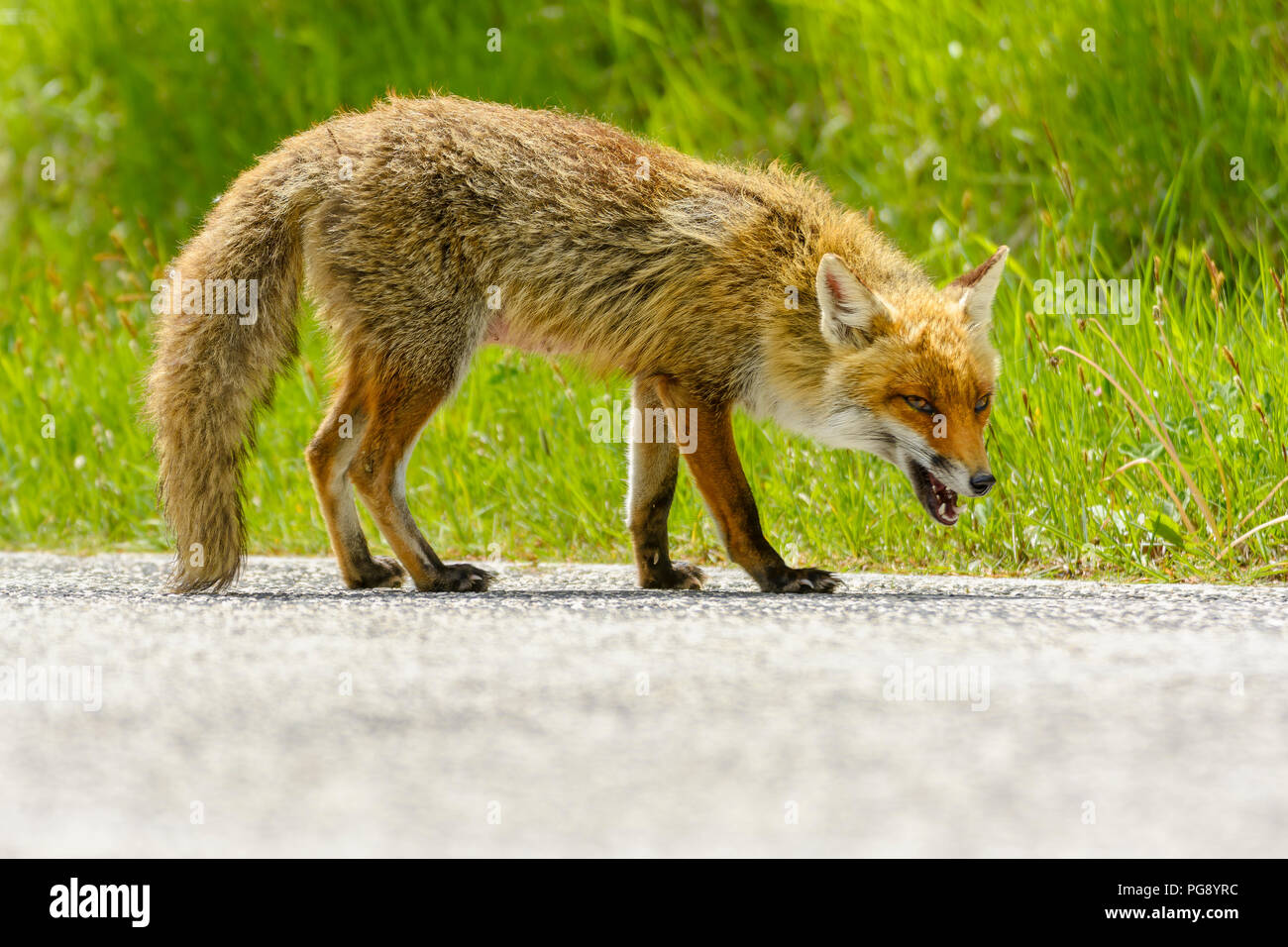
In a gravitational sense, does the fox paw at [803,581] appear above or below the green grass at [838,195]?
below

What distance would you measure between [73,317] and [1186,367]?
7663mm

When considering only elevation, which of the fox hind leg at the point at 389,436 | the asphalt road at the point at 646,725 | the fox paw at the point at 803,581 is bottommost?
the fox paw at the point at 803,581

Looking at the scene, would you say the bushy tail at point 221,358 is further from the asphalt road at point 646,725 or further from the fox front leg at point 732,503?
the fox front leg at point 732,503

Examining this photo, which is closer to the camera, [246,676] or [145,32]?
[246,676]

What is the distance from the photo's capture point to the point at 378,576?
6.20 metres

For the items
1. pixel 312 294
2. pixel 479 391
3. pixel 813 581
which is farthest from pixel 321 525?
pixel 813 581

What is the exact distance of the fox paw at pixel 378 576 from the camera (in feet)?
20.2

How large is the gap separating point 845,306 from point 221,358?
235 cm

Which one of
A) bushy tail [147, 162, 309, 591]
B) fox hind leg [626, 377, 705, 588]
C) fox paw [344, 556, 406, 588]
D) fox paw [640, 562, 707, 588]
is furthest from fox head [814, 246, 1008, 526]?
bushy tail [147, 162, 309, 591]

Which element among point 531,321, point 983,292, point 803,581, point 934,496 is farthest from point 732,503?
point 983,292

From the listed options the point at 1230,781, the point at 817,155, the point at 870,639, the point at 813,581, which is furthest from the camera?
the point at 817,155

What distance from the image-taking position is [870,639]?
14.2 feet

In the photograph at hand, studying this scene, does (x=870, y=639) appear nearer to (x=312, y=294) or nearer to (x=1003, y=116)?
(x=312, y=294)

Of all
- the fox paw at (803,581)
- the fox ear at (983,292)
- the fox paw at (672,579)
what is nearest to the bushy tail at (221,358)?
the fox paw at (672,579)
